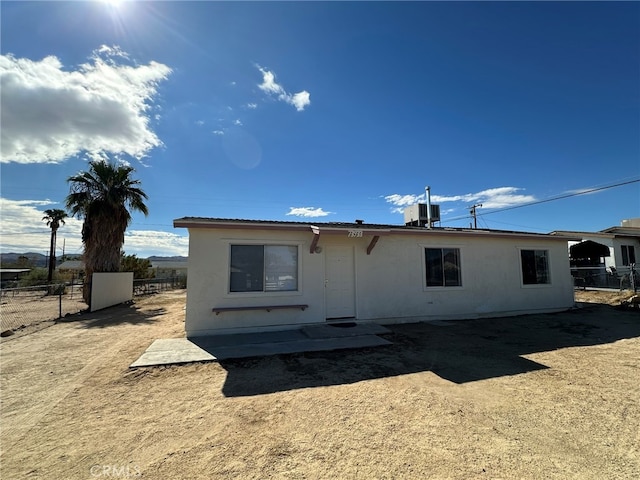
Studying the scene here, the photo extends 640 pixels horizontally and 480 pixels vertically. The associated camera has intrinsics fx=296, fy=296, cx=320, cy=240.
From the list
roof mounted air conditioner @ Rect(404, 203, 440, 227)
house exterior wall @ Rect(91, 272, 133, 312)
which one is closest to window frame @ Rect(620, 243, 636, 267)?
roof mounted air conditioner @ Rect(404, 203, 440, 227)

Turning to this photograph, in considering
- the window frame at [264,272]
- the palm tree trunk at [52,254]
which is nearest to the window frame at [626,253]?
the window frame at [264,272]

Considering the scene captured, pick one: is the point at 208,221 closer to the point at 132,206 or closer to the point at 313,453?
the point at 313,453

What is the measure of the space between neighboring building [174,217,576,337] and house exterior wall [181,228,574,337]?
25 mm

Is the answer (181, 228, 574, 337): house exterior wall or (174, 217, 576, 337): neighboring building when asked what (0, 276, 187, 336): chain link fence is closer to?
(181, 228, 574, 337): house exterior wall

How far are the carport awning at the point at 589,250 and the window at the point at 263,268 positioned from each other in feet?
66.9

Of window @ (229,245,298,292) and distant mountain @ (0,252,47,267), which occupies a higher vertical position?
distant mountain @ (0,252,47,267)

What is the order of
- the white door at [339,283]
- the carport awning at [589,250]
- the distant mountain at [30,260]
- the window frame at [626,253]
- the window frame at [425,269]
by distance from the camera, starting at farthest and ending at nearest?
the distant mountain at [30,260] < the window frame at [626,253] < the carport awning at [589,250] < the window frame at [425,269] < the white door at [339,283]

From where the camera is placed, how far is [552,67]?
31.5 ft

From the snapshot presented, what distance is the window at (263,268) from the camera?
24.9 feet

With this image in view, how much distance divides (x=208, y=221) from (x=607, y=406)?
769cm

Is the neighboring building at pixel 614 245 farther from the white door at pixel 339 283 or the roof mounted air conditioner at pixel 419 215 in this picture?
the white door at pixel 339 283

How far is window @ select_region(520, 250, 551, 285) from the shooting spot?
10625 mm

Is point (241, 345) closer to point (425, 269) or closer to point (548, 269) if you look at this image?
point (425, 269)

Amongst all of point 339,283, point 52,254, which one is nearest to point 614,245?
point 339,283
